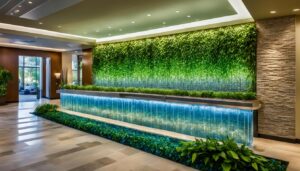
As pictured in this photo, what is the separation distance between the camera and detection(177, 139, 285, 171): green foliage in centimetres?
362

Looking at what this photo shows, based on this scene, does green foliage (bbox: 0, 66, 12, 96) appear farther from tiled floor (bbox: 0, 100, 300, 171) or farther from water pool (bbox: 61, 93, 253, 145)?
tiled floor (bbox: 0, 100, 300, 171)

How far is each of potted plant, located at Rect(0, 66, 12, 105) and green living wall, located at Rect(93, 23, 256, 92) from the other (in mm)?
5613

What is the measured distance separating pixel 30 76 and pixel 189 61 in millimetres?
14013

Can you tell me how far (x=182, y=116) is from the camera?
6.54 m

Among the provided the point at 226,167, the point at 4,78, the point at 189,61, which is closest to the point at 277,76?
the point at 189,61

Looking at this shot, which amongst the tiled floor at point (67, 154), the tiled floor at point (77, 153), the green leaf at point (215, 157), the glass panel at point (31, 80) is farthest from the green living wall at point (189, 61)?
the glass panel at point (31, 80)

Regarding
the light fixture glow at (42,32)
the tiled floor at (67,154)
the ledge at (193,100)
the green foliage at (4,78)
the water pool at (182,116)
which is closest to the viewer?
the tiled floor at (67,154)

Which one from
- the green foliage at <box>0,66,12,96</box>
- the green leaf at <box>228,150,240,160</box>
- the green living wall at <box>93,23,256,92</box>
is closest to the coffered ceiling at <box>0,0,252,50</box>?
the green living wall at <box>93,23,256,92</box>

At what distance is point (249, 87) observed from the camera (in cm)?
641

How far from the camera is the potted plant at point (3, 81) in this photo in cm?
1170

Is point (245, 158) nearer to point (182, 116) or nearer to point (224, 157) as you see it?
point (224, 157)

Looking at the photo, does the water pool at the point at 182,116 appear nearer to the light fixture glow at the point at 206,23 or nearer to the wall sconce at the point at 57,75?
the light fixture glow at the point at 206,23

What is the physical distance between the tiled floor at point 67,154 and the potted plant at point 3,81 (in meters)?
6.60

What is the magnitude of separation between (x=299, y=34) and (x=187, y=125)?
3.81m
